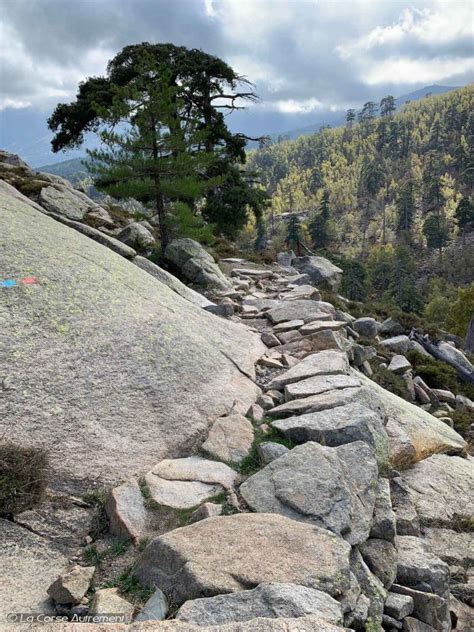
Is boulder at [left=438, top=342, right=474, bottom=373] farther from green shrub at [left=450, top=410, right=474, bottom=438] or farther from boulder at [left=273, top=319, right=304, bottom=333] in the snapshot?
boulder at [left=273, top=319, right=304, bottom=333]

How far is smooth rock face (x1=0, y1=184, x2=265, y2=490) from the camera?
6.20m

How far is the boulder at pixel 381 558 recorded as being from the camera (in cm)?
553

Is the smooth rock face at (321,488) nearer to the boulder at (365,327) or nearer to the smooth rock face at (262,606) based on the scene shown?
the smooth rock face at (262,606)

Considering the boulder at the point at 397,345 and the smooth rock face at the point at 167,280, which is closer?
the smooth rock face at the point at 167,280

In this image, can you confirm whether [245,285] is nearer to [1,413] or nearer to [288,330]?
[288,330]

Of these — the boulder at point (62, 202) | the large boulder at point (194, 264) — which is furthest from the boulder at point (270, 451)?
the boulder at point (62, 202)

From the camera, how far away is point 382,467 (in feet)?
25.4

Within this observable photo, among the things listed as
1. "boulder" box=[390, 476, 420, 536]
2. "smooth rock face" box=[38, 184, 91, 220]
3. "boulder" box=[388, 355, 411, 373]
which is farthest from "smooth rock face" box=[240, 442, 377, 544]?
"smooth rock face" box=[38, 184, 91, 220]

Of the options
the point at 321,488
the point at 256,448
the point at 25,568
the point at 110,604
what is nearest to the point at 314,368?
the point at 256,448

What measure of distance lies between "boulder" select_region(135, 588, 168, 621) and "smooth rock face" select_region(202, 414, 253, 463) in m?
2.81

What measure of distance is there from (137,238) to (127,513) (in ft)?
59.5

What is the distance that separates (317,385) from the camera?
9328 millimetres

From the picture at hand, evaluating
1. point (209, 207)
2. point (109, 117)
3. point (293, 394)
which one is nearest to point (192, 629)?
point (293, 394)

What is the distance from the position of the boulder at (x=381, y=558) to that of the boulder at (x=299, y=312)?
28.5 feet
